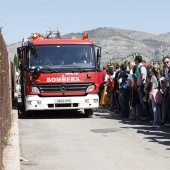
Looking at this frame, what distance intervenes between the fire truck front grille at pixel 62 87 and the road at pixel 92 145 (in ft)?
3.11

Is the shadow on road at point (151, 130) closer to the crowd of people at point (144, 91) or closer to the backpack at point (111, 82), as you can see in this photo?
the crowd of people at point (144, 91)

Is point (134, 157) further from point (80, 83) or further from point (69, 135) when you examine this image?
point (80, 83)

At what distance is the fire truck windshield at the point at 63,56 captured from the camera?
1738cm

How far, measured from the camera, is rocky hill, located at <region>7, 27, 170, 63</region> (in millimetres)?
133812

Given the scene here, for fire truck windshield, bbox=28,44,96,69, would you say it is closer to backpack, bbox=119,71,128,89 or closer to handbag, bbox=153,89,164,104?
backpack, bbox=119,71,128,89

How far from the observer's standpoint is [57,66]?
56.7ft

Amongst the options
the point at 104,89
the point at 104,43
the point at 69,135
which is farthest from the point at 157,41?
the point at 69,135

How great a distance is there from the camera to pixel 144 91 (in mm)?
16125

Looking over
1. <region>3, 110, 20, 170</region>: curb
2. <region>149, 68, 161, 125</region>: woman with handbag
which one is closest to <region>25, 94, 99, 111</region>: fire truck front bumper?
<region>149, 68, 161, 125</region>: woman with handbag

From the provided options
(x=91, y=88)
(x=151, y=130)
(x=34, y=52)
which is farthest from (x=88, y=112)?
(x=151, y=130)

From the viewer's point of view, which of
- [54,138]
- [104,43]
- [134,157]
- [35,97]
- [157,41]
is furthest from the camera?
[157,41]

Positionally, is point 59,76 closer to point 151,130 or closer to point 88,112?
point 88,112

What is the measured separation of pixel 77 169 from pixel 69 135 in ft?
14.5

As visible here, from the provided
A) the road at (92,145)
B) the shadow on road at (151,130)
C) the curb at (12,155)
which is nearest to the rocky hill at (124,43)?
the shadow on road at (151,130)
